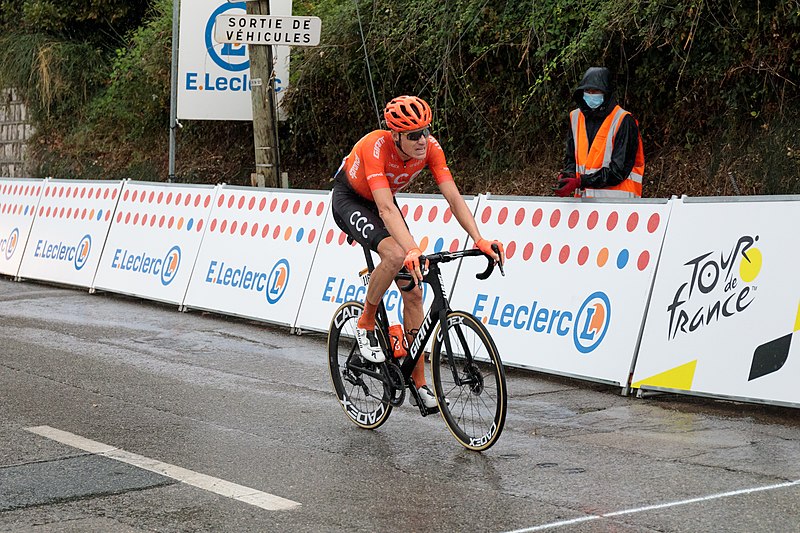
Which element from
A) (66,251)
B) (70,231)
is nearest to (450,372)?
(66,251)

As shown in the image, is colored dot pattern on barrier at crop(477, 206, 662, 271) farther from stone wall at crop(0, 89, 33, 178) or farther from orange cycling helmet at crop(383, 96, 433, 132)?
stone wall at crop(0, 89, 33, 178)

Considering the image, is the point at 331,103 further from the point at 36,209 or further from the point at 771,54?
the point at 771,54

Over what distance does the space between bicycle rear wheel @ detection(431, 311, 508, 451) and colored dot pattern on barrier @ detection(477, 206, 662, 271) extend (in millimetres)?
2629

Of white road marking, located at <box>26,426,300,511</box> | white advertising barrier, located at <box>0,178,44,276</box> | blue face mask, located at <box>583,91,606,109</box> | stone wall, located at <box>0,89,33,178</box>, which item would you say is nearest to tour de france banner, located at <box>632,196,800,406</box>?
blue face mask, located at <box>583,91,606,109</box>

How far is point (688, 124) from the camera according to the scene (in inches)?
A: 525

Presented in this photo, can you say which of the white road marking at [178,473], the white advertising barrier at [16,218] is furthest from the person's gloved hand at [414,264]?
the white advertising barrier at [16,218]

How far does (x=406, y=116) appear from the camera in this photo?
7.08 metres

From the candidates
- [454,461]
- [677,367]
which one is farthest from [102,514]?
[677,367]

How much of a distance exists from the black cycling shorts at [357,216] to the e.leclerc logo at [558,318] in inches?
92.3

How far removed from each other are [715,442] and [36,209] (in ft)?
38.6

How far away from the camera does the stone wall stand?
1024 inches

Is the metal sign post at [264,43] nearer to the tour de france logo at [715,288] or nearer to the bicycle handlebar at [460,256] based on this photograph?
the tour de france logo at [715,288]

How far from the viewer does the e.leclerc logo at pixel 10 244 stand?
54.9ft

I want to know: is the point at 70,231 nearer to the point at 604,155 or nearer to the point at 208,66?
the point at 208,66
